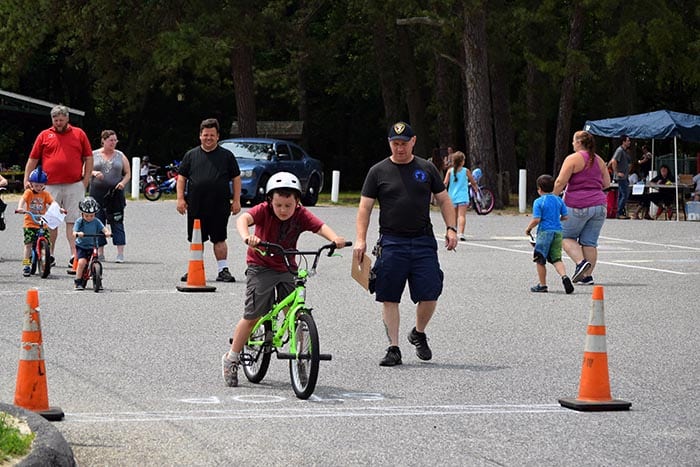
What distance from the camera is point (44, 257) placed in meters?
17.4

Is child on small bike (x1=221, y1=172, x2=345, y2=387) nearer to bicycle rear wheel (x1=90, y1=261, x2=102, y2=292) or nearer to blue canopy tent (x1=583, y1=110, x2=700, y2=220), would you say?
bicycle rear wheel (x1=90, y1=261, x2=102, y2=292)

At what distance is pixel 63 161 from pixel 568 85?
2864 cm

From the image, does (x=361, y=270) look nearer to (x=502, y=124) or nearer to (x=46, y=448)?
(x=46, y=448)

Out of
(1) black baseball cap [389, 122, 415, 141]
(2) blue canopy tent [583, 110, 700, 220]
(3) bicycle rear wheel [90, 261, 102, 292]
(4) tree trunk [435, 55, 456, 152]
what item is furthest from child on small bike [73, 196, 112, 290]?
(4) tree trunk [435, 55, 456, 152]

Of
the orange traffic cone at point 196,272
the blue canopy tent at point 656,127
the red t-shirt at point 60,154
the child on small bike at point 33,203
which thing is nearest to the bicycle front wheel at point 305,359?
the orange traffic cone at point 196,272

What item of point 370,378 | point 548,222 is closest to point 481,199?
point 548,222

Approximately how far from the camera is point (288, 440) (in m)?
7.82

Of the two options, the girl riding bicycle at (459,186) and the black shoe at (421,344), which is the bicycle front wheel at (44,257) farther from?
the girl riding bicycle at (459,186)

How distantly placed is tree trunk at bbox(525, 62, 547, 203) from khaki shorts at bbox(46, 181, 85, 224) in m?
31.5

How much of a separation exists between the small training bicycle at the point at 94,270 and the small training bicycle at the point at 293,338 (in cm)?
616

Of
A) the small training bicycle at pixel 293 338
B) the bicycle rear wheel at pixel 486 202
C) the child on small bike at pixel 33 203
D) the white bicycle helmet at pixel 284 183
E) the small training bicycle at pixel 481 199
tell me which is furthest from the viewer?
the bicycle rear wheel at pixel 486 202

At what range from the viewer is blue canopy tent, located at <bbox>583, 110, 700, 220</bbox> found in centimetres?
3428

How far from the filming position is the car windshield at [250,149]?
38.6 m

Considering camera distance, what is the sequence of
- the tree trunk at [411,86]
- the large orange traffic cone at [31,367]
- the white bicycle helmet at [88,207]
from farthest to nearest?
the tree trunk at [411,86]
the white bicycle helmet at [88,207]
the large orange traffic cone at [31,367]
